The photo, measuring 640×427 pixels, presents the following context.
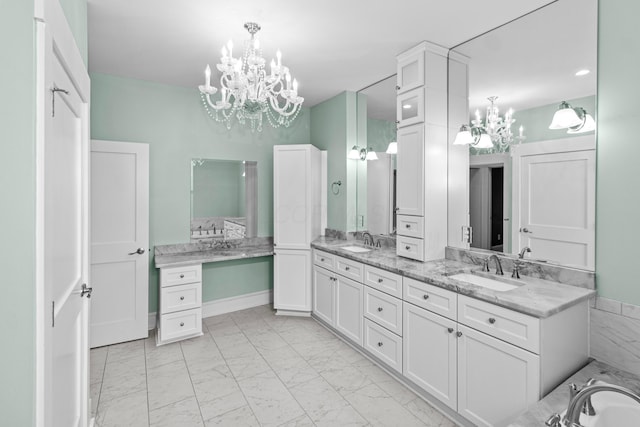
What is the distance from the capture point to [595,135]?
1.93 meters

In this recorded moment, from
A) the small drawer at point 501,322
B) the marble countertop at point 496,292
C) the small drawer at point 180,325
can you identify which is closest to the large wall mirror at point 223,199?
the small drawer at point 180,325

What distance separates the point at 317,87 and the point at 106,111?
92.8 inches

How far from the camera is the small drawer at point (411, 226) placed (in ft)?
9.25

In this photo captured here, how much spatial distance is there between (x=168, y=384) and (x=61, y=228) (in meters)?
1.73

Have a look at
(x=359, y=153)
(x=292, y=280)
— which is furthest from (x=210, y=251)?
(x=359, y=153)

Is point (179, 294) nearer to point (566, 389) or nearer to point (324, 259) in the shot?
point (324, 259)

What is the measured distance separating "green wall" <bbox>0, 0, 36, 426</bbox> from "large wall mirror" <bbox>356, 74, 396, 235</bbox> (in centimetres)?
290

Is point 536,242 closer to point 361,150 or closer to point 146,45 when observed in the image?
point 361,150

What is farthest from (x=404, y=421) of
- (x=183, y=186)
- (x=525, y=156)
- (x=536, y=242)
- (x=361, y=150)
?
(x=183, y=186)

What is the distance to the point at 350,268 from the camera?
3.16m

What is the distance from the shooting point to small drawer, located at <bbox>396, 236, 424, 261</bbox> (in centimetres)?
282

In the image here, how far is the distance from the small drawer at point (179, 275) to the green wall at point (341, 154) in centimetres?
177

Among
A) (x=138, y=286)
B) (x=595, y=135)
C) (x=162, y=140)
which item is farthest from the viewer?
(x=162, y=140)

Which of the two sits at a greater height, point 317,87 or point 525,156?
point 317,87
